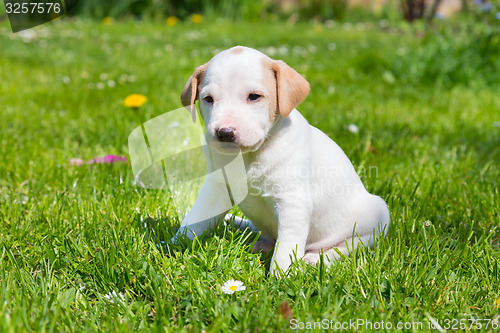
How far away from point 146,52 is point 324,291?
5898mm

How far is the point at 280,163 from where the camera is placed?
2.09 metres

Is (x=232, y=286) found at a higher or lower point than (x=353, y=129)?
higher

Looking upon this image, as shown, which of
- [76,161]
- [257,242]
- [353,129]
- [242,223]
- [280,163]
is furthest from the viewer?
[353,129]

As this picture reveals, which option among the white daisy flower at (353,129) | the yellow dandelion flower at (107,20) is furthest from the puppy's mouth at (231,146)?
the yellow dandelion flower at (107,20)

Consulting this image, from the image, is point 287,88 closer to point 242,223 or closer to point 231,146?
point 231,146

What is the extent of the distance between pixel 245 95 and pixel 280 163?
32 cm

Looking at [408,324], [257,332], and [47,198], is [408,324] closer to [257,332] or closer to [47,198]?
[257,332]

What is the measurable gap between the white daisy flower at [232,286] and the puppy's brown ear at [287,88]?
2.23 feet

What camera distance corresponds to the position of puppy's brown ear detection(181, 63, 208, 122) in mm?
2096

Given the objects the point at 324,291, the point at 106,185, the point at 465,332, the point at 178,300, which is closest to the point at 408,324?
A: the point at 465,332

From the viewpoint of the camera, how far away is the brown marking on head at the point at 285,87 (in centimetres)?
200

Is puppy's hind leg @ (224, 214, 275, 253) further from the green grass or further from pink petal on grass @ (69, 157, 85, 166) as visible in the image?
pink petal on grass @ (69, 157, 85, 166)

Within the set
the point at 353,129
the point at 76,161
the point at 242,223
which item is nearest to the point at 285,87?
the point at 242,223

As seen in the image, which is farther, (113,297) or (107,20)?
(107,20)
